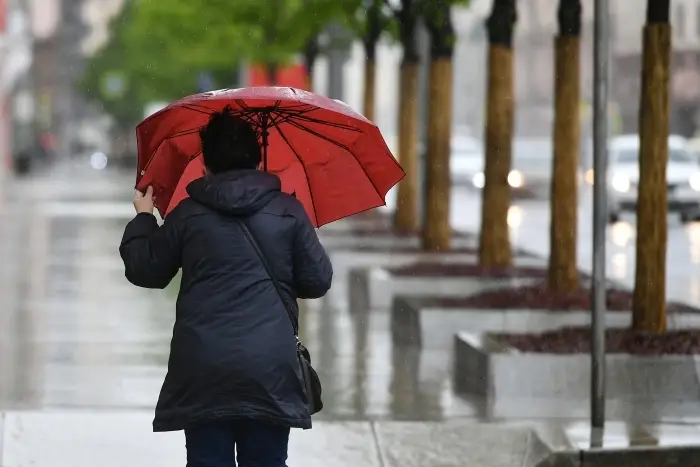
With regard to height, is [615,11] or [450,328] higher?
[615,11]

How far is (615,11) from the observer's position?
90.9 metres

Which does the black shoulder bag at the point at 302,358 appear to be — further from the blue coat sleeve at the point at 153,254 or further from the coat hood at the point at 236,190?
the blue coat sleeve at the point at 153,254

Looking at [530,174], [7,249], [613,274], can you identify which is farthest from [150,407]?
[530,174]

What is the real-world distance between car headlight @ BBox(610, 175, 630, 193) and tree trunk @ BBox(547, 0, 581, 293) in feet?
75.5

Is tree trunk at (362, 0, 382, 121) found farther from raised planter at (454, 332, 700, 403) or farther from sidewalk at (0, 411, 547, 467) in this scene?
sidewalk at (0, 411, 547, 467)

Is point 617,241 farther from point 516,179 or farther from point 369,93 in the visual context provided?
point 516,179

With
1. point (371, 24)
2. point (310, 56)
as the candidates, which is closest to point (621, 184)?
point (310, 56)

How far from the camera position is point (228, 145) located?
20.4 feet

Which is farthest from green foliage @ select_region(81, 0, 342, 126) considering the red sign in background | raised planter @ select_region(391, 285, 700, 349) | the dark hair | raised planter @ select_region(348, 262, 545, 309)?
the dark hair

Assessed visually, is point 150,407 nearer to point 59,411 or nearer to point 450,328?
point 59,411

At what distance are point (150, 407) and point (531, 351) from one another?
2204 mm

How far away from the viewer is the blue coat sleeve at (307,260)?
20.2 feet

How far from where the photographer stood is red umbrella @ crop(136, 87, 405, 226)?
7016 millimetres

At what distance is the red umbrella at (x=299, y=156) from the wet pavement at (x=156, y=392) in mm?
2415
